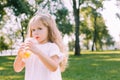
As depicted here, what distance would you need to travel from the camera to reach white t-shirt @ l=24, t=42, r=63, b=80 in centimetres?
394

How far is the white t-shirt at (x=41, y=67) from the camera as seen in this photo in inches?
155

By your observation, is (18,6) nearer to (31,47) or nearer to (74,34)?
(74,34)

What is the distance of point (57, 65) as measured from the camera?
3912mm

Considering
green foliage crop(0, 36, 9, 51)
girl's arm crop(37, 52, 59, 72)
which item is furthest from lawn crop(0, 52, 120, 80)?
green foliage crop(0, 36, 9, 51)

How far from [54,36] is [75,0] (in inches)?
1477

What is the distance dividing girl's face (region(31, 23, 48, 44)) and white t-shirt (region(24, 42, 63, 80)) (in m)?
0.08

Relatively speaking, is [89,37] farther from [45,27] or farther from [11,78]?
[45,27]

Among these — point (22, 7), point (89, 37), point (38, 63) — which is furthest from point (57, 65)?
point (89, 37)

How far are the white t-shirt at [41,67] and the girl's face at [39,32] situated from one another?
0.08 meters

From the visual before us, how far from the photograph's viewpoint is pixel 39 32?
3971mm

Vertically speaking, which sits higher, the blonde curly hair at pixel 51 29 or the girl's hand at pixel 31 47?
the blonde curly hair at pixel 51 29

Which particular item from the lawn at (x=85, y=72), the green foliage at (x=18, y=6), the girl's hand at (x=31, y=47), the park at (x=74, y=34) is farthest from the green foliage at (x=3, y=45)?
the girl's hand at (x=31, y=47)

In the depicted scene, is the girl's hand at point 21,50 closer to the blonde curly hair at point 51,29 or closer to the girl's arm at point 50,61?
the girl's arm at point 50,61

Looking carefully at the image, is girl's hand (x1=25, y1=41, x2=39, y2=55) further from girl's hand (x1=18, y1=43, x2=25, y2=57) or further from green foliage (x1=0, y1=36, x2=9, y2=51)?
green foliage (x1=0, y1=36, x2=9, y2=51)
